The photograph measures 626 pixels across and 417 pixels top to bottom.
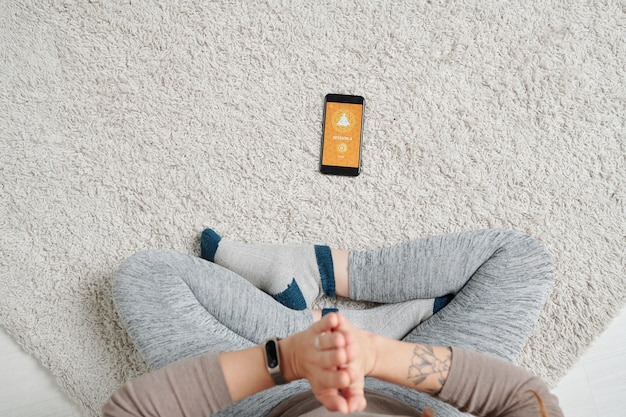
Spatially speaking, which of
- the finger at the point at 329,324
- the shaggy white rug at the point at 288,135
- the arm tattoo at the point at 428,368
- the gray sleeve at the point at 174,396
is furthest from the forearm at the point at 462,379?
the shaggy white rug at the point at 288,135

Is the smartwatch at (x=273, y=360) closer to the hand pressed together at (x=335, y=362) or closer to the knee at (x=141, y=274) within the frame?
the hand pressed together at (x=335, y=362)

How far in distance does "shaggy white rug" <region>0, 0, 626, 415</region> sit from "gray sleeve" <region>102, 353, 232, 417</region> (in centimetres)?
40

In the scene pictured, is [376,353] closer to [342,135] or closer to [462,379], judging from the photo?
[462,379]

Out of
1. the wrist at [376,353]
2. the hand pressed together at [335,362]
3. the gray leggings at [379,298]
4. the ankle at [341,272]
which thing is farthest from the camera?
the ankle at [341,272]

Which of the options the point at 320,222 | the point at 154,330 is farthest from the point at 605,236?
the point at 154,330

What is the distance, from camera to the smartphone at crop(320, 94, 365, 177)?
112 cm

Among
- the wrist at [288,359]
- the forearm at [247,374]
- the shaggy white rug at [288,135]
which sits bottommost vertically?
the forearm at [247,374]

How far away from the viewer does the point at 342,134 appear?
112 cm

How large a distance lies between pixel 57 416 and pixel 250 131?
71 centimetres

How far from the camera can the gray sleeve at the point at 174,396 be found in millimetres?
714

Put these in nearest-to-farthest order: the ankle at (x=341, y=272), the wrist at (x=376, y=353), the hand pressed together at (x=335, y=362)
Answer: the hand pressed together at (x=335, y=362) < the wrist at (x=376, y=353) < the ankle at (x=341, y=272)

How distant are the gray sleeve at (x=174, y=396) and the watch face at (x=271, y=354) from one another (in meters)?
0.07

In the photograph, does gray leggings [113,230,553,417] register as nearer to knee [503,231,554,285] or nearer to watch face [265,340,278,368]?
knee [503,231,554,285]

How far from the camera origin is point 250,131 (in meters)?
1.13
